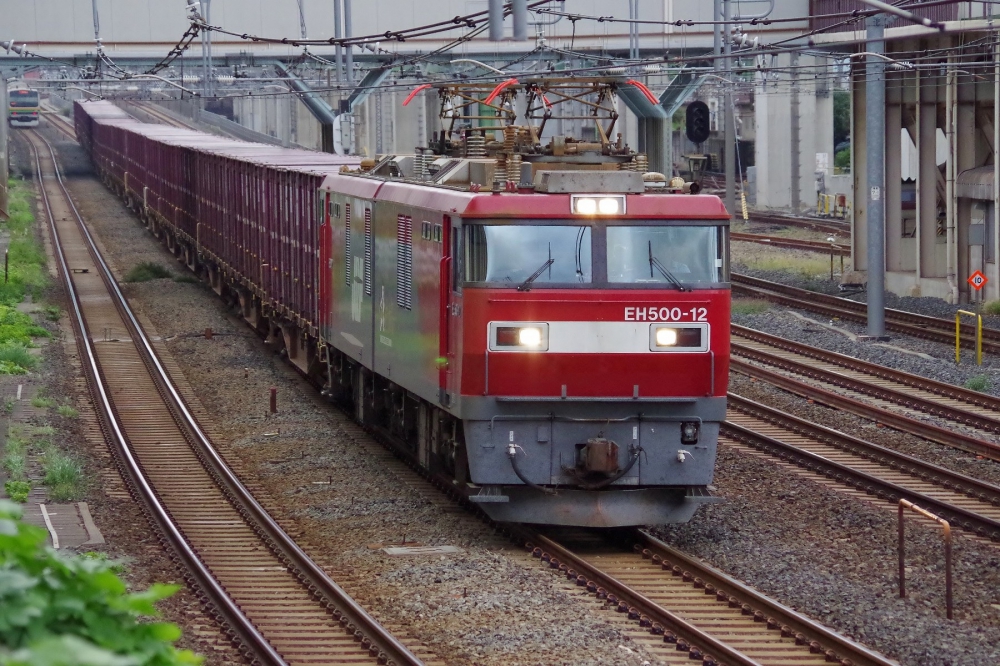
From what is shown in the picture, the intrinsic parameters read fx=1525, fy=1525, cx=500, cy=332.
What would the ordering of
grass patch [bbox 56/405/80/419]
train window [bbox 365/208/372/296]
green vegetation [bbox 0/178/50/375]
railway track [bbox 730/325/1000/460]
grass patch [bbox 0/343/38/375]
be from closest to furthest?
train window [bbox 365/208/372/296], railway track [bbox 730/325/1000/460], grass patch [bbox 56/405/80/419], grass patch [bbox 0/343/38/375], green vegetation [bbox 0/178/50/375]

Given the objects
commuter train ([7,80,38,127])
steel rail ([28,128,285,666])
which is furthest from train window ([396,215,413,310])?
commuter train ([7,80,38,127])

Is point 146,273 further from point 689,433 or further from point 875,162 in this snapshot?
point 689,433

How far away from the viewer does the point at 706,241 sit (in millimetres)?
11375

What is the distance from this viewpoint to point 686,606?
33.4 feet

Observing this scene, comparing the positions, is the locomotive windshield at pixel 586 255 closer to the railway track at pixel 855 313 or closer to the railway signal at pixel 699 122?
the railway track at pixel 855 313

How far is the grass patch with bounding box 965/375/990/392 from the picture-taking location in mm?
19344

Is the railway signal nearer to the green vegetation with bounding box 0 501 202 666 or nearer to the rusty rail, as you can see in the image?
the rusty rail

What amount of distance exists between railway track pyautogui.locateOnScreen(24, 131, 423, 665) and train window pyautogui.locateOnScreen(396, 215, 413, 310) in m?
2.22

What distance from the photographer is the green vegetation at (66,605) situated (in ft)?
13.5

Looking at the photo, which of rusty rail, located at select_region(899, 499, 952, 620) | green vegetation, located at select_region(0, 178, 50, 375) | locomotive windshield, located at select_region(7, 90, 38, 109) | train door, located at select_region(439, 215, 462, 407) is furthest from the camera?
locomotive windshield, located at select_region(7, 90, 38, 109)

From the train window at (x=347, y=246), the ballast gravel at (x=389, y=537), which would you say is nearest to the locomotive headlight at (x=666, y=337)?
the ballast gravel at (x=389, y=537)

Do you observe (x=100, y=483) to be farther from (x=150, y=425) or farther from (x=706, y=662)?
(x=706, y=662)

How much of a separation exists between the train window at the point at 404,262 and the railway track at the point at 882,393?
6.41m

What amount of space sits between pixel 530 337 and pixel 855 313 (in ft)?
55.6
